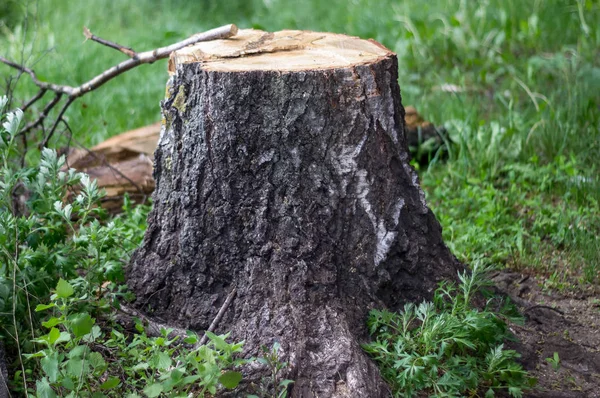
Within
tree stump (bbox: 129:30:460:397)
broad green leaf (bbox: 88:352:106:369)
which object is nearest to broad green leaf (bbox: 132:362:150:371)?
broad green leaf (bbox: 88:352:106:369)

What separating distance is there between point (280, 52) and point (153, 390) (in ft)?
4.83

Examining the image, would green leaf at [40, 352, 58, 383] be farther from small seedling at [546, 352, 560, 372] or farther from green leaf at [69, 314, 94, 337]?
small seedling at [546, 352, 560, 372]

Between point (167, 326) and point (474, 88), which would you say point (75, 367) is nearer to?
point (167, 326)

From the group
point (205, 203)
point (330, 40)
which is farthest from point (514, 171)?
point (205, 203)

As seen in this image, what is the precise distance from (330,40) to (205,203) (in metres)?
0.99

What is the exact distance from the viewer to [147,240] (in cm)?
305

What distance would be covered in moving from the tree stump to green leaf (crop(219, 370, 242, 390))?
0.81ft

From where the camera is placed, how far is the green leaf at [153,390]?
2242 millimetres

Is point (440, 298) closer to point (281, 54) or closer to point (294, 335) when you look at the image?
point (294, 335)

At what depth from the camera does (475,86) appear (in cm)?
621

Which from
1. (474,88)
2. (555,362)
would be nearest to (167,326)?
(555,362)

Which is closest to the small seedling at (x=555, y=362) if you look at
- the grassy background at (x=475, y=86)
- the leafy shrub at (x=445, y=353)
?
the leafy shrub at (x=445, y=353)

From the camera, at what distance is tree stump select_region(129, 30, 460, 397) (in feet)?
8.75

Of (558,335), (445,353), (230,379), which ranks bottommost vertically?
(558,335)
